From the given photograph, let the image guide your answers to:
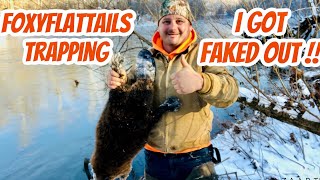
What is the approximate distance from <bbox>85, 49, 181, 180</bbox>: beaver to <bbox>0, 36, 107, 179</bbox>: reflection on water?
3.71 m

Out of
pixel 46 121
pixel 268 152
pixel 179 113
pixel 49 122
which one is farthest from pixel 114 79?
pixel 46 121

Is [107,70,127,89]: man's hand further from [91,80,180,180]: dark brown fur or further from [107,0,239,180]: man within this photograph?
[91,80,180,180]: dark brown fur

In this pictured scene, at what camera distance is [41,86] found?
36.9 feet

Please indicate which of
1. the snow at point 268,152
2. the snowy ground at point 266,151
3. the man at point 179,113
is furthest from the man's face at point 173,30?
the snow at point 268,152

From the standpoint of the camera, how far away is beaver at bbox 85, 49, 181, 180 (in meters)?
2.09

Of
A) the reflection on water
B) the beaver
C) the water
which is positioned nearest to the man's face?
the beaver

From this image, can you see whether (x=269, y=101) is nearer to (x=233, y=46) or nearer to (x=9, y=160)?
(x=233, y=46)

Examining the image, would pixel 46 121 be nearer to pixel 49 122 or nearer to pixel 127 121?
pixel 49 122

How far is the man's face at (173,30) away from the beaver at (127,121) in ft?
0.50

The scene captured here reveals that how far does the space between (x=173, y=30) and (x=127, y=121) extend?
71 centimetres

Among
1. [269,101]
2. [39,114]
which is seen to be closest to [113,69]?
[269,101]

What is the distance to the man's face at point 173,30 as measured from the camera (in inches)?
79.2

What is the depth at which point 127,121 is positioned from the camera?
2.27 meters

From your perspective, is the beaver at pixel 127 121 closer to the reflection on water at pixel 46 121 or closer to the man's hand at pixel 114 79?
the man's hand at pixel 114 79
